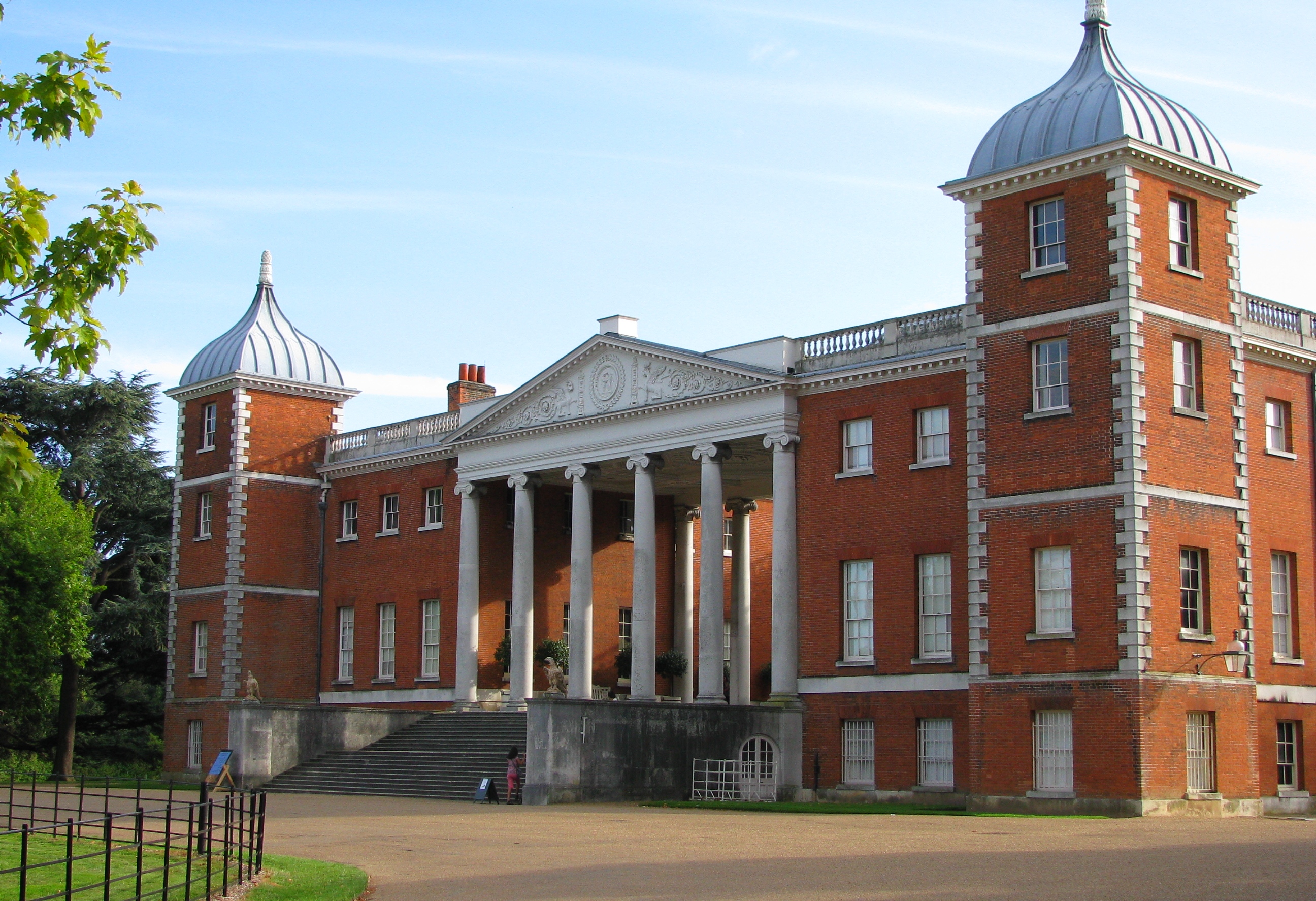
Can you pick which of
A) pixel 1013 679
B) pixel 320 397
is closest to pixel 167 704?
pixel 320 397

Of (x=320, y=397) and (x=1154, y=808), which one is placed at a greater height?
(x=320, y=397)

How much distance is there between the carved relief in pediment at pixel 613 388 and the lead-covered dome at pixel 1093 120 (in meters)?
8.56

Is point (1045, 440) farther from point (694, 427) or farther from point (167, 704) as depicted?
point (167, 704)

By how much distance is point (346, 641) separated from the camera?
52.3m

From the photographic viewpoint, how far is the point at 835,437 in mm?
37969

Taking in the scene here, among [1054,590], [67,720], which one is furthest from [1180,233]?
[67,720]

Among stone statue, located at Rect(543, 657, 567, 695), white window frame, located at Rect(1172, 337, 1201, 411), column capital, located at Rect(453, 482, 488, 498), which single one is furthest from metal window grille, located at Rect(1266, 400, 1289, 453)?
column capital, located at Rect(453, 482, 488, 498)

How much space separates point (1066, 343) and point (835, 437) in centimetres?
696

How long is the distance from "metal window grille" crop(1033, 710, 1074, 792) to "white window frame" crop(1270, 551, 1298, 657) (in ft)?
19.7

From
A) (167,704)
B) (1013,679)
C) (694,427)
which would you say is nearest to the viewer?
(1013,679)

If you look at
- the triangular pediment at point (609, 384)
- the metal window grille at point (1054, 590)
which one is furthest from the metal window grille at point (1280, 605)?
the triangular pediment at point (609, 384)

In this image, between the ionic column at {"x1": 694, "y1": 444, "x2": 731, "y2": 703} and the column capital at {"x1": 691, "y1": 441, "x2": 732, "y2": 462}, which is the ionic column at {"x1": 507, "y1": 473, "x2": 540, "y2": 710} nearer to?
the ionic column at {"x1": 694, "y1": 444, "x2": 731, "y2": 703}

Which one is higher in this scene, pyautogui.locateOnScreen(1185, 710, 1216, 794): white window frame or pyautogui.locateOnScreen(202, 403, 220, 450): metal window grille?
pyautogui.locateOnScreen(202, 403, 220, 450): metal window grille

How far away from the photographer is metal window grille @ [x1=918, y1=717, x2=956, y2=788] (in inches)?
1380
